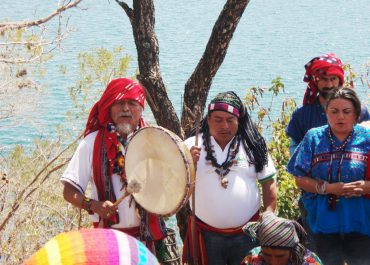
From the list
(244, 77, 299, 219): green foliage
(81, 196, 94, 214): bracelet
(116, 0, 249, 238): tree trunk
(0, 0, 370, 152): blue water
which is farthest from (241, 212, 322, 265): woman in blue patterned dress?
(0, 0, 370, 152): blue water

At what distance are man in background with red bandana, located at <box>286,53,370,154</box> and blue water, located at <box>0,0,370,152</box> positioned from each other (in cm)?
1064

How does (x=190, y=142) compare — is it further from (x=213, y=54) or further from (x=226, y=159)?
(x=213, y=54)

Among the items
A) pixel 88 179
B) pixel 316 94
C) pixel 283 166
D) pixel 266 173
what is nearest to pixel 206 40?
pixel 283 166

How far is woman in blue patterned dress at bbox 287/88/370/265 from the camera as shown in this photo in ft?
12.0

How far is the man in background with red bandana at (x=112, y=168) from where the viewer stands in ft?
12.2

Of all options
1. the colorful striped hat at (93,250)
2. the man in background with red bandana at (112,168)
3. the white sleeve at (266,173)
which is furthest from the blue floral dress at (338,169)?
the colorful striped hat at (93,250)

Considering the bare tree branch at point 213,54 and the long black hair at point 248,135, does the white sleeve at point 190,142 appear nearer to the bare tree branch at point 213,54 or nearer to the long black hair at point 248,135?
the long black hair at point 248,135

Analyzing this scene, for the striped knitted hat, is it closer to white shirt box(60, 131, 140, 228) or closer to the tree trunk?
white shirt box(60, 131, 140, 228)

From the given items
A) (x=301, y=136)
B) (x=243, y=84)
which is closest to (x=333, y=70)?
(x=301, y=136)

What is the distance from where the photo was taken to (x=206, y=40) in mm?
27531

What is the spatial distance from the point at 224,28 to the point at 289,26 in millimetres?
27165

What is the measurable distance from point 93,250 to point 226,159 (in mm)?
2006

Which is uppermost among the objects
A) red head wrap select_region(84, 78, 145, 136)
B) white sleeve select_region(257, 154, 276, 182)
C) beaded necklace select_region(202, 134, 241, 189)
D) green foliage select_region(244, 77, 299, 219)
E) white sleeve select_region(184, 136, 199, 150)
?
red head wrap select_region(84, 78, 145, 136)

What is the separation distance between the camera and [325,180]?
12.1 feet
